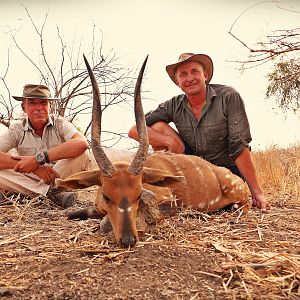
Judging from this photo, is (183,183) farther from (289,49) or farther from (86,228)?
(289,49)

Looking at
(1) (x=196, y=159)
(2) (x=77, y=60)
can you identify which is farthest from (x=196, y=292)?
(2) (x=77, y=60)

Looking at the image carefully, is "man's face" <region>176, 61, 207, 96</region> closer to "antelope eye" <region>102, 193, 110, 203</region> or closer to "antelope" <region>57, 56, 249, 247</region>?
"antelope" <region>57, 56, 249, 247</region>

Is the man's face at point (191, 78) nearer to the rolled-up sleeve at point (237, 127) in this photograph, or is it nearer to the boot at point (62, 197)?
the rolled-up sleeve at point (237, 127)

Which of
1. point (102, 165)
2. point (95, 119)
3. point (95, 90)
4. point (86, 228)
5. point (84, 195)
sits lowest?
point (84, 195)

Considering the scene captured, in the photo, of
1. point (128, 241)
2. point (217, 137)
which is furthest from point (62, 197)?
point (128, 241)

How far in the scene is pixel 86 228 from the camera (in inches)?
152

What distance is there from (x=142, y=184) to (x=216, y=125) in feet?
5.76

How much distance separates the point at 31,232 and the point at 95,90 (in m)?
1.27

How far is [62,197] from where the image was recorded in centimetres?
558

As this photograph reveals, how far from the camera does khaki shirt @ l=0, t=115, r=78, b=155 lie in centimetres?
591

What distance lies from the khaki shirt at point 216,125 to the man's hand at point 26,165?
5.69ft

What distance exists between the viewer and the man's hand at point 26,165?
212 inches

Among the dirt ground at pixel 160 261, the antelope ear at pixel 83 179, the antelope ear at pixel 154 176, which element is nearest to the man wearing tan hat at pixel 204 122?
the dirt ground at pixel 160 261

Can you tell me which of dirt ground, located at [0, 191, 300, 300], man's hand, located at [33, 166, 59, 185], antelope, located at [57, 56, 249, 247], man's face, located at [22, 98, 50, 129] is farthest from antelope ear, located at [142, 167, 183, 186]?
man's face, located at [22, 98, 50, 129]
